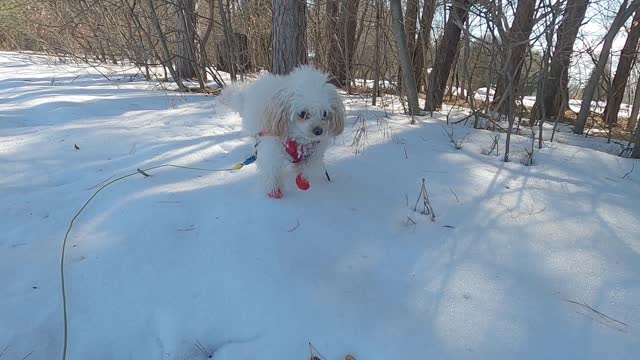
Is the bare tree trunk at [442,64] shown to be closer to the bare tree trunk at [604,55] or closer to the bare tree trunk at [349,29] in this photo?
the bare tree trunk at [349,29]

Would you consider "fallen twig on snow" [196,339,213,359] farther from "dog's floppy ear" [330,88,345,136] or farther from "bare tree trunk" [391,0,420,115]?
"bare tree trunk" [391,0,420,115]

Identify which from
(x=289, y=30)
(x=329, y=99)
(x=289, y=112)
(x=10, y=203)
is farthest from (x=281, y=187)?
(x=289, y=30)

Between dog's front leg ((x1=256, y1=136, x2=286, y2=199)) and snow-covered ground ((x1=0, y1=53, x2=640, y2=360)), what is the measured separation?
0.10 meters

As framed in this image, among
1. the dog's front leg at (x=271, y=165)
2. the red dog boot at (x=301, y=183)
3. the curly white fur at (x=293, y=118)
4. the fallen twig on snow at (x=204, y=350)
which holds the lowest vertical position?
the fallen twig on snow at (x=204, y=350)

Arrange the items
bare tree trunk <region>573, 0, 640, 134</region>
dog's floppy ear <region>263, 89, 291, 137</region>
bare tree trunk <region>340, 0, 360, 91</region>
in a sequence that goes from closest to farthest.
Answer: dog's floppy ear <region>263, 89, 291, 137</region>, bare tree trunk <region>573, 0, 640, 134</region>, bare tree trunk <region>340, 0, 360, 91</region>

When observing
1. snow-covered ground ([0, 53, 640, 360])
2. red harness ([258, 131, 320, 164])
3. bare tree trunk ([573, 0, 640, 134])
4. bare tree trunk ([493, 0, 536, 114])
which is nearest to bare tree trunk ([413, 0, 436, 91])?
bare tree trunk ([493, 0, 536, 114])

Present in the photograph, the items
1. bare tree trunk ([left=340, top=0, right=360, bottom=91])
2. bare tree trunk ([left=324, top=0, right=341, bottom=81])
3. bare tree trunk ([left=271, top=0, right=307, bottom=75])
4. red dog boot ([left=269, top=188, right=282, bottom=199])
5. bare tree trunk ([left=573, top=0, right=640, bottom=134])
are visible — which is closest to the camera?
red dog boot ([left=269, top=188, right=282, bottom=199])

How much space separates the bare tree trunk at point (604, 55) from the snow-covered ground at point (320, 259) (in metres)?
1.86

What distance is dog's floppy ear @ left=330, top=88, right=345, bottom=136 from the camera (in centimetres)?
259

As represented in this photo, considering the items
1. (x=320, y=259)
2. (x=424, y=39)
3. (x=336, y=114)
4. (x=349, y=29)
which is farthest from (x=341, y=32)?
(x=320, y=259)

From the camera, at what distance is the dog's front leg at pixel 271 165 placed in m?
2.57

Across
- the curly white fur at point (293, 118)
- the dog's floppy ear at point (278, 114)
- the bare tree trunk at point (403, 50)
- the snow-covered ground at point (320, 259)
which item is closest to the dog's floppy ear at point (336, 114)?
the curly white fur at point (293, 118)

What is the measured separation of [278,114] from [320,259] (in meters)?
1.02

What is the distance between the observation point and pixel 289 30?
4594 mm
